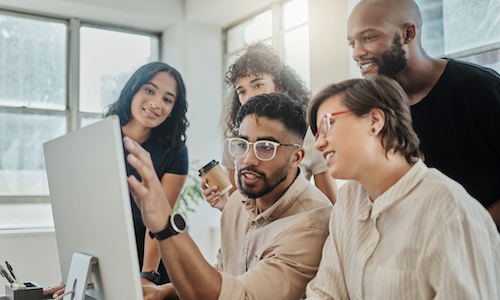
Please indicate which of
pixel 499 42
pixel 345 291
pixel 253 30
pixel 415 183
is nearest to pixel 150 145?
pixel 345 291

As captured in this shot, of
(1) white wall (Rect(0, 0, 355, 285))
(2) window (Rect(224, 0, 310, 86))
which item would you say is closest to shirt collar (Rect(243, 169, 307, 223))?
(2) window (Rect(224, 0, 310, 86))

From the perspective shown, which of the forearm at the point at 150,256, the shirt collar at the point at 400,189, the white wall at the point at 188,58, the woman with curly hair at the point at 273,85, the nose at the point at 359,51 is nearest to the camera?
the shirt collar at the point at 400,189

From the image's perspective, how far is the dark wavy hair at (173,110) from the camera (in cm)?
225

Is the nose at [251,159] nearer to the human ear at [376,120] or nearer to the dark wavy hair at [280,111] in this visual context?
the dark wavy hair at [280,111]

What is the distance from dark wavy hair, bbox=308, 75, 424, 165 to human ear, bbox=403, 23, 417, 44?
0.51 m

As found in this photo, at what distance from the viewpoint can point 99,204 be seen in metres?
0.97

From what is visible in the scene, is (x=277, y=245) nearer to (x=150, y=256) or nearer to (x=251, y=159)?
(x=251, y=159)

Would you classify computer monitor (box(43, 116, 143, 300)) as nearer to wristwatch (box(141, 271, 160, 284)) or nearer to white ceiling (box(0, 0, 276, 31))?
wristwatch (box(141, 271, 160, 284))

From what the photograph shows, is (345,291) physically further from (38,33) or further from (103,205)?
(38,33)

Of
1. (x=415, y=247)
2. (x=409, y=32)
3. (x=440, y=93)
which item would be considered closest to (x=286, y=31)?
(x=409, y=32)

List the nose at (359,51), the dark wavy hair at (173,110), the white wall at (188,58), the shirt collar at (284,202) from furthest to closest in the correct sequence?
the white wall at (188,58) < the dark wavy hair at (173,110) < the nose at (359,51) < the shirt collar at (284,202)

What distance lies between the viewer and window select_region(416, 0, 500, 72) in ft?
9.07

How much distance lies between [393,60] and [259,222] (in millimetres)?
741

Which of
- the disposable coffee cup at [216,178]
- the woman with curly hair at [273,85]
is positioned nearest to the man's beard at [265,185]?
the disposable coffee cup at [216,178]
